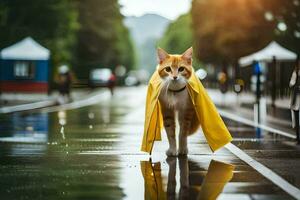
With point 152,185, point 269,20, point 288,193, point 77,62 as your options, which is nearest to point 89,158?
point 152,185

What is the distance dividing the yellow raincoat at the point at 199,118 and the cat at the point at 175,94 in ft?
0.39

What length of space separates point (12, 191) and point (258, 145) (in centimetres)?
772

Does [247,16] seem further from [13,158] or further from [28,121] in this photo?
[13,158]

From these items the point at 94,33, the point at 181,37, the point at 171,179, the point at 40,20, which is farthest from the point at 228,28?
the point at 171,179

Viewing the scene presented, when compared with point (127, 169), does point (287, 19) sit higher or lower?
higher

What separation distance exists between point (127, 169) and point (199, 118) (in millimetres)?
2104

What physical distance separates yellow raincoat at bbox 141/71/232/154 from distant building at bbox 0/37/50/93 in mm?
38799

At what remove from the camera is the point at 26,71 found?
5409 centimetres

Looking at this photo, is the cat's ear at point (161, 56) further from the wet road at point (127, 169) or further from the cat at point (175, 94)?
the wet road at point (127, 169)

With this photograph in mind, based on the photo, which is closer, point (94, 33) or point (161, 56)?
point (161, 56)

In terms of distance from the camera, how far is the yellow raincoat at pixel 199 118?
42.9 feet

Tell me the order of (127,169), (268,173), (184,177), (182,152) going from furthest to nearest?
1. (182,152)
2. (127,169)
3. (268,173)
4. (184,177)

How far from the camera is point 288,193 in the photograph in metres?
9.19

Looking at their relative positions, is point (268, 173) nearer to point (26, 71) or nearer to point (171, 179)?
point (171, 179)
